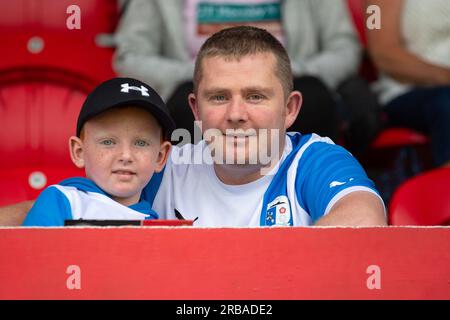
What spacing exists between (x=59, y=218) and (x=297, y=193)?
0.39 m

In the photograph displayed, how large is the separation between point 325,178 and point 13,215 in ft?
1.60

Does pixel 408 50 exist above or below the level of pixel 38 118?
above

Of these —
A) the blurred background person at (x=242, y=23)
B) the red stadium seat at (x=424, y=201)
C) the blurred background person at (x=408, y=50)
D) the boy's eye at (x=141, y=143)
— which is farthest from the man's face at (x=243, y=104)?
the blurred background person at (x=408, y=50)

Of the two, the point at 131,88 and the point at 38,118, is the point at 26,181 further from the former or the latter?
the point at 131,88

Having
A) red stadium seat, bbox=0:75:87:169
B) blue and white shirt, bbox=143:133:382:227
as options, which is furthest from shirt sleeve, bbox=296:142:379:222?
red stadium seat, bbox=0:75:87:169

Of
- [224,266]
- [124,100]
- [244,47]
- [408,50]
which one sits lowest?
[224,266]

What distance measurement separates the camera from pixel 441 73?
2.46 meters

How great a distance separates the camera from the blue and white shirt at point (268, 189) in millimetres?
1484

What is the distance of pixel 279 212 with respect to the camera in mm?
1539

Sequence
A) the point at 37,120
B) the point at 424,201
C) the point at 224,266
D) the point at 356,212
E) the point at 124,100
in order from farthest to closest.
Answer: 1. the point at 37,120
2. the point at 424,201
3. the point at 124,100
4. the point at 356,212
5. the point at 224,266

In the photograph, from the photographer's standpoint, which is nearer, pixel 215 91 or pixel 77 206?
pixel 77 206

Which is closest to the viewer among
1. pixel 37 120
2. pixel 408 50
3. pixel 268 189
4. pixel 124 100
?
pixel 124 100

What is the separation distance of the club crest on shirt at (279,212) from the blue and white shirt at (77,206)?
0.62 ft

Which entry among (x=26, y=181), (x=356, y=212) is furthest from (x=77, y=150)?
(x=26, y=181)
